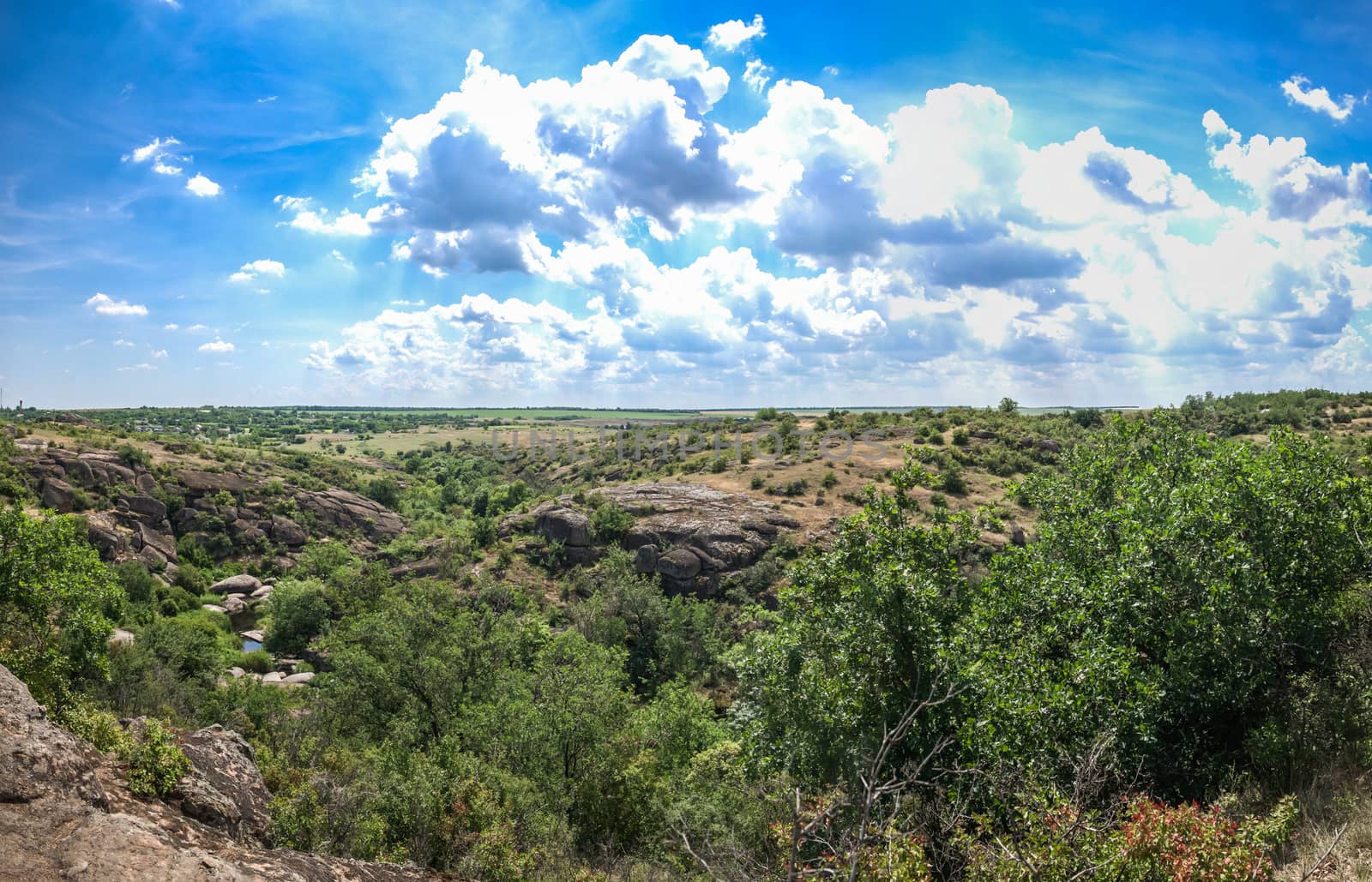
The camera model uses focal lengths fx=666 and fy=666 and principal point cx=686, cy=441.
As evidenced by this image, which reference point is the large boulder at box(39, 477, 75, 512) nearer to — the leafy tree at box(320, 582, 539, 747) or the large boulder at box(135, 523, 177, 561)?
the large boulder at box(135, 523, 177, 561)

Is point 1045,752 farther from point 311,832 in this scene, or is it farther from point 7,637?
point 7,637

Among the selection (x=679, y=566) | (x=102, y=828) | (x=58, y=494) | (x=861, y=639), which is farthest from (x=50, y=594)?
(x=58, y=494)

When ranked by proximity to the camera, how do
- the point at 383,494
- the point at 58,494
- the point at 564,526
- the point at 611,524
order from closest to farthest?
the point at 611,524 < the point at 564,526 < the point at 58,494 < the point at 383,494

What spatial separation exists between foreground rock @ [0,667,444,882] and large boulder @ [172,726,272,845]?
36 millimetres

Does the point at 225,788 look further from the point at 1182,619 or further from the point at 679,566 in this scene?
the point at 679,566

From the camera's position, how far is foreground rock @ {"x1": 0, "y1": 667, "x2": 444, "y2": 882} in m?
7.54

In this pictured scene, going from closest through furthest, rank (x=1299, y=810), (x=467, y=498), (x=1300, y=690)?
(x=1299, y=810)
(x=1300, y=690)
(x=467, y=498)

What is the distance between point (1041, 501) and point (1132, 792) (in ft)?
30.8

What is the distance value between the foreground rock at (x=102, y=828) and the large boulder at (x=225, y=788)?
0.12 feet

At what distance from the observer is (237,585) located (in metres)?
71.2

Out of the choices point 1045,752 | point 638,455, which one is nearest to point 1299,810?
point 1045,752

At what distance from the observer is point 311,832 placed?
14.4 meters

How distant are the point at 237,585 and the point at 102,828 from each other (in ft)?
249

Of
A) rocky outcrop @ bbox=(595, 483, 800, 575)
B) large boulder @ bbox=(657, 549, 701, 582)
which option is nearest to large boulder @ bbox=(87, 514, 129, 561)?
rocky outcrop @ bbox=(595, 483, 800, 575)
